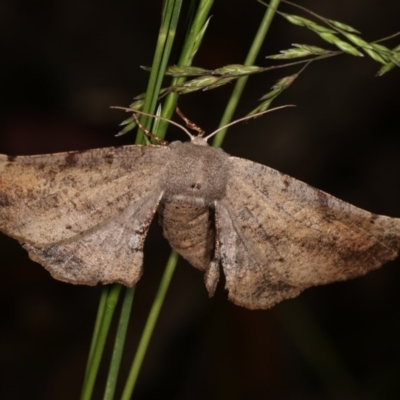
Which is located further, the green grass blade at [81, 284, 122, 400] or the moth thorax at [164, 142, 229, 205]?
the moth thorax at [164, 142, 229, 205]

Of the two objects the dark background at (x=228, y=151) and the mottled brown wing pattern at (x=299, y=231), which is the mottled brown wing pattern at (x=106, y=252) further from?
the dark background at (x=228, y=151)

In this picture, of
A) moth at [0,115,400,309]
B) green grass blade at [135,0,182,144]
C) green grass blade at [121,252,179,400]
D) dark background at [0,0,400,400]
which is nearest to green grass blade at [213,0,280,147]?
green grass blade at [135,0,182,144]

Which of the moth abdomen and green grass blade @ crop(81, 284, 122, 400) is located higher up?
the moth abdomen

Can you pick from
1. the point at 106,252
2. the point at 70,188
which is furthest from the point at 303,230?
the point at 70,188

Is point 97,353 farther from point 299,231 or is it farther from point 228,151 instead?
point 228,151

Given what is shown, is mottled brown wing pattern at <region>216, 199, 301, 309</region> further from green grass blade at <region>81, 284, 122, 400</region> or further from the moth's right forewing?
green grass blade at <region>81, 284, 122, 400</region>
